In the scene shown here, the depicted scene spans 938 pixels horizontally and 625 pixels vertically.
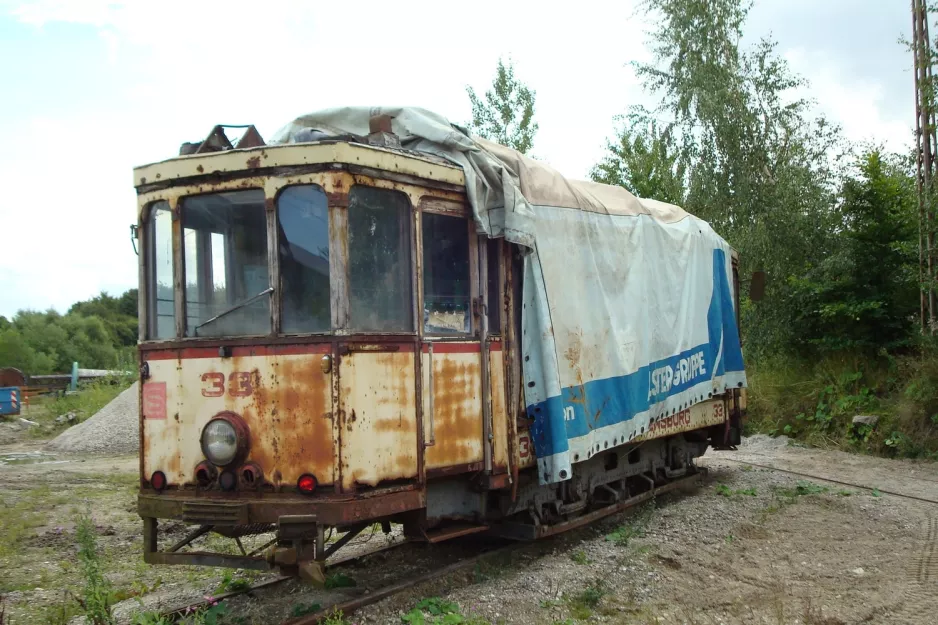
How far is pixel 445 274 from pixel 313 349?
4.00 ft

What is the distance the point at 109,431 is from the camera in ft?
61.4

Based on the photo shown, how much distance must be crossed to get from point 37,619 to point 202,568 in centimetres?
165

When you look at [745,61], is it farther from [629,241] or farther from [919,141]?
[629,241]

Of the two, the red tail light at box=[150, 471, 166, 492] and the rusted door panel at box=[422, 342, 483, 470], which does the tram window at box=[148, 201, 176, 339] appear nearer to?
the red tail light at box=[150, 471, 166, 492]

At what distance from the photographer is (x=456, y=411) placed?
226 inches

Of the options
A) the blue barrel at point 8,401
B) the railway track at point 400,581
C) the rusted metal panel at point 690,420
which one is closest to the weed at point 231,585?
the railway track at point 400,581

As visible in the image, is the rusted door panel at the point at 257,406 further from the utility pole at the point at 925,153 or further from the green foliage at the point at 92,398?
the green foliage at the point at 92,398

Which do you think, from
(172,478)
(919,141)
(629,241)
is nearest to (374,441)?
(172,478)

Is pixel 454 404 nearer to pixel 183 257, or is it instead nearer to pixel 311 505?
pixel 311 505

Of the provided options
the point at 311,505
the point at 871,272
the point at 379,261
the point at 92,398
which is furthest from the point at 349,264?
the point at 92,398

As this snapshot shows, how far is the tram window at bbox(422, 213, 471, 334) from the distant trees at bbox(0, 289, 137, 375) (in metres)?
44.2

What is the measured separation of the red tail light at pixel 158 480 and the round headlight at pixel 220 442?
524 millimetres

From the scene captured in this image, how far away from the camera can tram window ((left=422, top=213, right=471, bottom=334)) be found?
18.6 ft

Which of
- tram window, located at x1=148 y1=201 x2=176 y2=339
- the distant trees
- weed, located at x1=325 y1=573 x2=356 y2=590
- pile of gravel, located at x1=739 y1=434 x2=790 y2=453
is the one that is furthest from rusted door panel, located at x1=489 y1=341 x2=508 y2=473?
the distant trees
